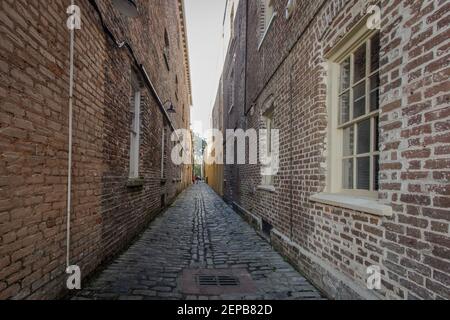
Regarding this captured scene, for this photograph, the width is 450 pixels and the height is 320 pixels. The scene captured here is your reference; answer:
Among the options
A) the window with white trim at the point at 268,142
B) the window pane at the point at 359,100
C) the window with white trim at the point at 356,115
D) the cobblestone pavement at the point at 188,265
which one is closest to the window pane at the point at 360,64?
the window with white trim at the point at 356,115

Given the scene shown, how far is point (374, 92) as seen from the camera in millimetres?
2812

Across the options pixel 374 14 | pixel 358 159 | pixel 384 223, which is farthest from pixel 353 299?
pixel 374 14

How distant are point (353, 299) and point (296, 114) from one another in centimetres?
275

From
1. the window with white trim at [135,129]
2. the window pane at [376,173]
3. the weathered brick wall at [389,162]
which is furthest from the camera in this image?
the window with white trim at [135,129]

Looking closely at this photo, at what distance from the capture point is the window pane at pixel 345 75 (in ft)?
11.1

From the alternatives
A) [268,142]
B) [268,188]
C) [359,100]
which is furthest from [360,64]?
[268,142]

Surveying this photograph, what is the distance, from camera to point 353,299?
271 centimetres

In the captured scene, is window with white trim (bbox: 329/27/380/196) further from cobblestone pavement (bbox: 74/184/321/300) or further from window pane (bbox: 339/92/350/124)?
cobblestone pavement (bbox: 74/184/321/300)

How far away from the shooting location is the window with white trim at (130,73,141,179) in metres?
6.34

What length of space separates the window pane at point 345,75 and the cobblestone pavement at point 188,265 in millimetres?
2448

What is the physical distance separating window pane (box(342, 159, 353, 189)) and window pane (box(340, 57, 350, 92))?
0.88 meters

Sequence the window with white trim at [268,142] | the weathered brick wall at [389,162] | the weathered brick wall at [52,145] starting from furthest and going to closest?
the window with white trim at [268,142], the weathered brick wall at [52,145], the weathered brick wall at [389,162]

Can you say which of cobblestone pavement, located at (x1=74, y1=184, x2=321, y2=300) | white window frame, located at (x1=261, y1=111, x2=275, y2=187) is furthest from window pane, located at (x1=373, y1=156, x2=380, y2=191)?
white window frame, located at (x1=261, y1=111, x2=275, y2=187)

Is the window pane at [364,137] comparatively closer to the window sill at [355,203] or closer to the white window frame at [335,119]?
the white window frame at [335,119]
